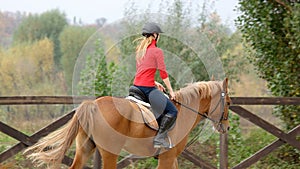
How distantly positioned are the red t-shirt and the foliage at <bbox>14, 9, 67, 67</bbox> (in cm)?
1693

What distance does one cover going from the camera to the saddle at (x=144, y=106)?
5.80m

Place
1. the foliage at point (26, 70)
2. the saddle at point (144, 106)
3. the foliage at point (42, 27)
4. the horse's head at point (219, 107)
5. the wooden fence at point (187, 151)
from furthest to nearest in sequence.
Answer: the foliage at point (42, 27) < the foliage at point (26, 70) < the wooden fence at point (187, 151) < the horse's head at point (219, 107) < the saddle at point (144, 106)

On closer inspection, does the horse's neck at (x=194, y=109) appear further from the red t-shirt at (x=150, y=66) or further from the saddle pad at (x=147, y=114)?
the red t-shirt at (x=150, y=66)

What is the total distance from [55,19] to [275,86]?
17061 mm

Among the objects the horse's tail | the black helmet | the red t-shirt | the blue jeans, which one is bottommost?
the horse's tail

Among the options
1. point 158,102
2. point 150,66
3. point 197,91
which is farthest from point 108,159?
point 197,91

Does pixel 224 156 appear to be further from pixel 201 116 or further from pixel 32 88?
pixel 32 88

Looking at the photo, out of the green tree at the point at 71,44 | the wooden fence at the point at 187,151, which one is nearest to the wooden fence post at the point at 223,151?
the wooden fence at the point at 187,151

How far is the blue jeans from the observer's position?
584cm

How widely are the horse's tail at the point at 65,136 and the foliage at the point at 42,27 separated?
16989 millimetres

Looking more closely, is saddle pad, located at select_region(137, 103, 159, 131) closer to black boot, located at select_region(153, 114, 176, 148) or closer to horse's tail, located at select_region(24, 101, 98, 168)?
black boot, located at select_region(153, 114, 176, 148)

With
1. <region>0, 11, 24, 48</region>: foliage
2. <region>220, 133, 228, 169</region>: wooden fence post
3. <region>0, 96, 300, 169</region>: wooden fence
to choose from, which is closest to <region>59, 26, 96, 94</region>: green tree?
<region>0, 11, 24, 48</region>: foliage

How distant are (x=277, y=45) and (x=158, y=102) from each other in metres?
4.44

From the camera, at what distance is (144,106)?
19.2ft
